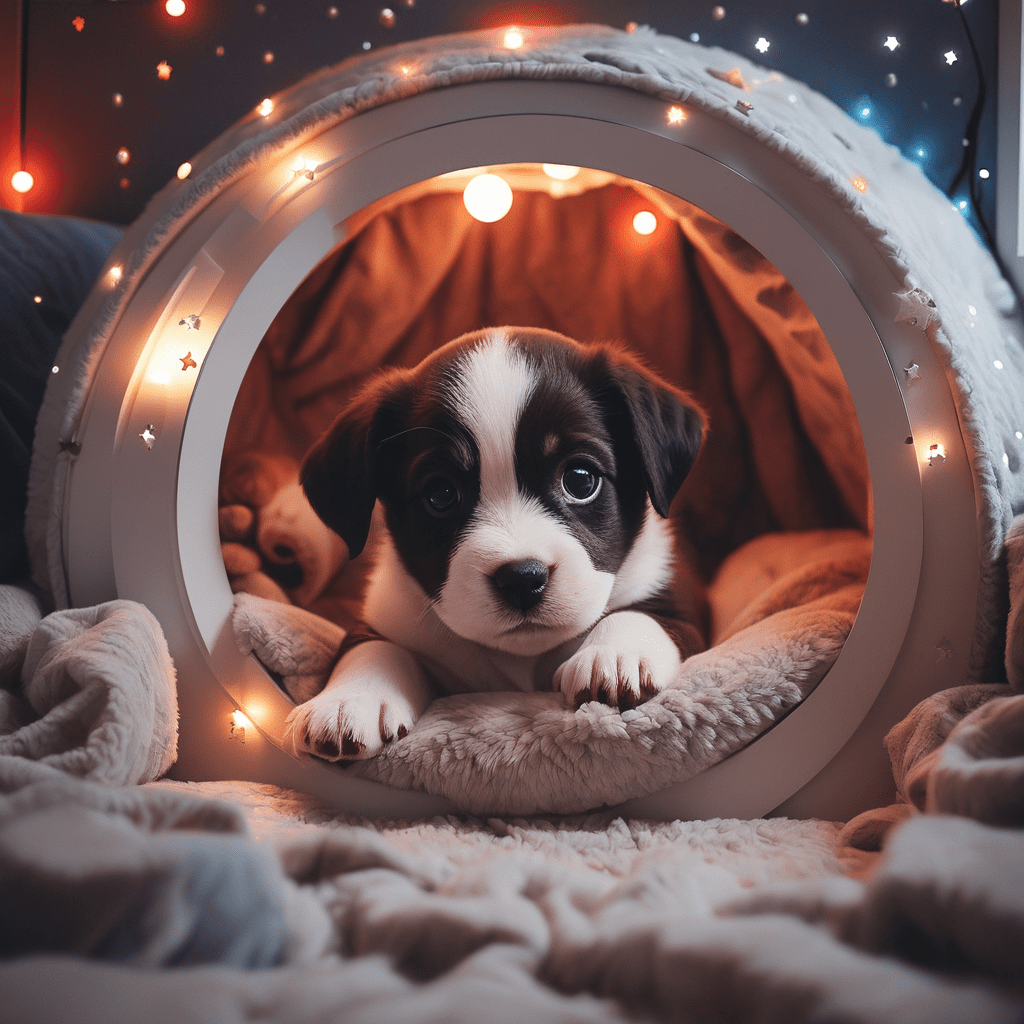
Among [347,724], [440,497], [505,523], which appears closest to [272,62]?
[440,497]

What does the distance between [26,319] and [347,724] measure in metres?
1.43

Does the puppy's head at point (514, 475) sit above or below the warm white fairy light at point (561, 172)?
below

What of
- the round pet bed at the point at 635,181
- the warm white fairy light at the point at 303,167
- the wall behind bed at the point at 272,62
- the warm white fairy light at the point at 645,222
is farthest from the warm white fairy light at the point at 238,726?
the wall behind bed at the point at 272,62

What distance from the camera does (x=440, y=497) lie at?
138 cm

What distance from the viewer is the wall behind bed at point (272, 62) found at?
1.96m

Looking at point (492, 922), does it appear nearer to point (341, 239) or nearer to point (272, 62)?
point (341, 239)

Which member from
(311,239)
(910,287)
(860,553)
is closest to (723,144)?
(910,287)

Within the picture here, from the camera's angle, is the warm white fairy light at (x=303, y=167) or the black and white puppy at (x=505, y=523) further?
the warm white fairy light at (x=303, y=167)

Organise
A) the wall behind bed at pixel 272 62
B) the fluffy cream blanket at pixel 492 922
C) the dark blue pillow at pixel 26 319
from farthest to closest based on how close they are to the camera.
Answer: the wall behind bed at pixel 272 62 → the dark blue pillow at pixel 26 319 → the fluffy cream blanket at pixel 492 922

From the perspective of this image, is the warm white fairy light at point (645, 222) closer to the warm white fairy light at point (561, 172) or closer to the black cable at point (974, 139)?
the warm white fairy light at point (561, 172)

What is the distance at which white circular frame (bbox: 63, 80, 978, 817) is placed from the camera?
1215mm

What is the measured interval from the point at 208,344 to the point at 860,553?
1440 mm

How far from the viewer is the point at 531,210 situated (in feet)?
7.18

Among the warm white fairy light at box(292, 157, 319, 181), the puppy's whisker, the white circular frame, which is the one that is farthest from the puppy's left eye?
the warm white fairy light at box(292, 157, 319, 181)
